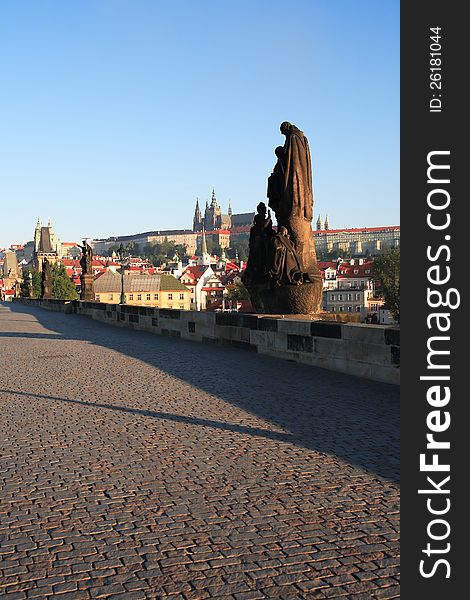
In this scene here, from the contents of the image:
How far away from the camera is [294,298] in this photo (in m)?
13.0

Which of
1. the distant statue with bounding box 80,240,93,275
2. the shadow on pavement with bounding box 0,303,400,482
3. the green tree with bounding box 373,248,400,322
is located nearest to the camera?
the shadow on pavement with bounding box 0,303,400,482

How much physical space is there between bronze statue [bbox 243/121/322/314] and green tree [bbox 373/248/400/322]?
53.7 metres

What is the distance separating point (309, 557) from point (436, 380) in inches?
44.0

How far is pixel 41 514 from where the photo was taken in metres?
4.32

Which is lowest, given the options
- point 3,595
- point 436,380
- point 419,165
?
point 3,595

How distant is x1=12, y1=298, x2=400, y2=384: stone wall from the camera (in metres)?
9.09

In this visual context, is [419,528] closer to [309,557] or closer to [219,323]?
[309,557]

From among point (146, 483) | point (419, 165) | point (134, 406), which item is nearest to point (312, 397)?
point (134, 406)

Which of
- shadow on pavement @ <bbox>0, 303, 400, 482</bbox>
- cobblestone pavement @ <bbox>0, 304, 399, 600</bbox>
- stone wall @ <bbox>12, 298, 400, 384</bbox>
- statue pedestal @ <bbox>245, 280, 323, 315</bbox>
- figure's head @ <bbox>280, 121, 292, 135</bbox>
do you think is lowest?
cobblestone pavement @ <bbox>0, 304, 399, 600</bbox>

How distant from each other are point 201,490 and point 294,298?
335 inches

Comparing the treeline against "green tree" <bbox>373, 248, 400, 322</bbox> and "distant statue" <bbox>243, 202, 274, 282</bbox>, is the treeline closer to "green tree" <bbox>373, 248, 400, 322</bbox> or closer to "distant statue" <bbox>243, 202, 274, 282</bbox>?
"green tree" <bbox>373, 248, 400, 322</bbox>

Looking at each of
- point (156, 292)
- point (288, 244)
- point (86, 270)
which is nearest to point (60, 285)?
point (156, 292)

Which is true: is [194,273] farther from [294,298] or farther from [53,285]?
[294,298]

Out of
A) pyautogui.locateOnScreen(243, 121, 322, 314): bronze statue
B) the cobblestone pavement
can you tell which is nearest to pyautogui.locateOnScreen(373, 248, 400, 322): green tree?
pyautogui.locateOnScreen(243, 121, 322, 314): bronze statue
